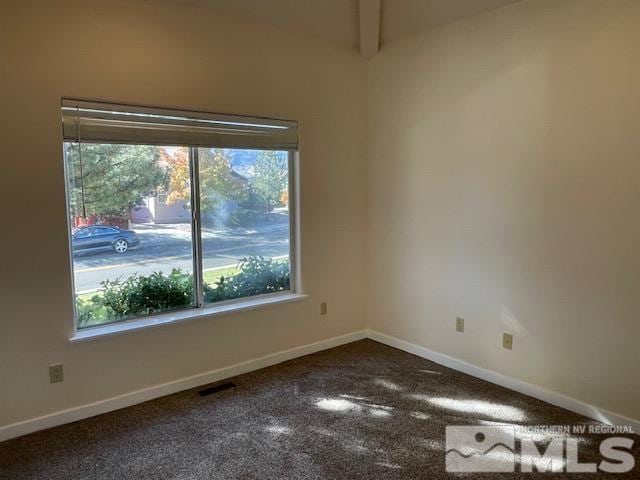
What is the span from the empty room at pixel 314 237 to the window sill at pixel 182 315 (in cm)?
2

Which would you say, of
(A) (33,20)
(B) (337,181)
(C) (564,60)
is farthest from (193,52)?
(C) (564,60)

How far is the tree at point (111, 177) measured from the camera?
9.20 ft

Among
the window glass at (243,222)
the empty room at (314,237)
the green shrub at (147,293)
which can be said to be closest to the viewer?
the empty room at (314,237)

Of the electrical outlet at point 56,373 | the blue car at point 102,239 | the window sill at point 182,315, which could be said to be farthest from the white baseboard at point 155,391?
the blue car at point 102,239

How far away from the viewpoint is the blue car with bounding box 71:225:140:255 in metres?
2.86

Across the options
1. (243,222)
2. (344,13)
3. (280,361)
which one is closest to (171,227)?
(243,222)

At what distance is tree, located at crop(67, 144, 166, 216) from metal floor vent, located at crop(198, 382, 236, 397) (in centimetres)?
128

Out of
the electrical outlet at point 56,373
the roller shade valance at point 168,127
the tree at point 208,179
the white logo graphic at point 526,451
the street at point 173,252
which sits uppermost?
the roller shade valance at point 168,127

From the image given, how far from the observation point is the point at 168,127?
9.92ft

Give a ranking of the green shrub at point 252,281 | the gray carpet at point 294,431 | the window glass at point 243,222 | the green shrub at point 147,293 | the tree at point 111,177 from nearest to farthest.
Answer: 1. the gray carpet at point 294,431
2. the tree at point 111,177
3. the green shrub at point 147,293
4. the window glass at point 243,222
5. the green shrub at point 252,281

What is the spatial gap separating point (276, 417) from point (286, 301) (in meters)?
1.05

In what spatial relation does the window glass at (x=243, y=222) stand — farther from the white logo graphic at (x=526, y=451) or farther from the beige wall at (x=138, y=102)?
the white logo graphic at (x=526, y=451)

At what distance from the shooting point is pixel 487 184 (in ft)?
10.7

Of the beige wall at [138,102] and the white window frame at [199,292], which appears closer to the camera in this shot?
the beige wall at [138,102]
